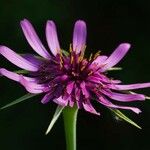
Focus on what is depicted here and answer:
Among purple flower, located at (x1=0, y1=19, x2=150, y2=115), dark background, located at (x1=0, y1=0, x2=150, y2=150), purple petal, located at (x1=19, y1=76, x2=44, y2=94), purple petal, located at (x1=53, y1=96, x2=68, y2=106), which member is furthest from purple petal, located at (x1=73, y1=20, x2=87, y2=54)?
dark background, located at (x1=0, y1=0, x2=150, y2=150)

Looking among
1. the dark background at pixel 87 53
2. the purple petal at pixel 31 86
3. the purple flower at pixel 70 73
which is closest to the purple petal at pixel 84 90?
the purple flower at pixel 70 73

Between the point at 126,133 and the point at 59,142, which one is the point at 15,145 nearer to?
the point at 59,142

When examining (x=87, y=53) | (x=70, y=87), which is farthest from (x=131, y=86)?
(x=87, y=53)

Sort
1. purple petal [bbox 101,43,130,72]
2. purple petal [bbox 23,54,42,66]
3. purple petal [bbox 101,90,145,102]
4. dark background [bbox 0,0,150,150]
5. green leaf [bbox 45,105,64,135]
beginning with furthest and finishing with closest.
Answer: dark background [bbox 0,0,150,150]
purple petal [bbox 101,43,130,72]
purple petal [bbox 23,54,42,66]
purple petal [bbox 101,90,145,102]
green leaf [bbox 45,105,64,135]

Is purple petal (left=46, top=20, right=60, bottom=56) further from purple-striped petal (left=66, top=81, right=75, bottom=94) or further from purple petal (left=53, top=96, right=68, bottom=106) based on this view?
purple petal (left=53, top=96, right=68, bottom=106)

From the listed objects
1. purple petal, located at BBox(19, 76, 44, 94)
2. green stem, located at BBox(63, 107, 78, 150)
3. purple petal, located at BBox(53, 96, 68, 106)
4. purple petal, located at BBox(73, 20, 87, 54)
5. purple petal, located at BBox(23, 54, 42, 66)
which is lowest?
green stem, located at BBox(63, 107, 78, 150)

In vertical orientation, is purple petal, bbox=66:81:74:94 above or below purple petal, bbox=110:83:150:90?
above

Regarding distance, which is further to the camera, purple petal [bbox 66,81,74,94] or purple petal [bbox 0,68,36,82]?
purple petal [bbox 66,81,74,94]

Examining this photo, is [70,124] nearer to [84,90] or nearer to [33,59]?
[84,90]
